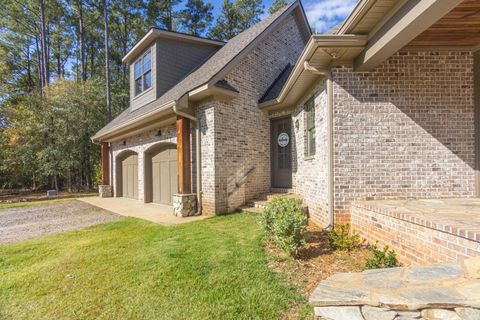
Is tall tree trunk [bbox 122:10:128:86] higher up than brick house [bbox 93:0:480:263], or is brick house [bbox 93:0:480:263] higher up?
tall tree trunk [bbox 122:10:128:86]

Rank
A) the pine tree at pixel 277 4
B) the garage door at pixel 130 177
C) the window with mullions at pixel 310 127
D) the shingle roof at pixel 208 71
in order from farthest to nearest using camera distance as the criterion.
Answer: the pine tree at pixel 277 4
the garage door at pixel 130 177
the shingle roof at pixel 208 71
the window with mullions at pixel 310 127

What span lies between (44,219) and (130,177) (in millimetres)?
4053

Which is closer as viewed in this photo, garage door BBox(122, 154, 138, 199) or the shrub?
the shrub

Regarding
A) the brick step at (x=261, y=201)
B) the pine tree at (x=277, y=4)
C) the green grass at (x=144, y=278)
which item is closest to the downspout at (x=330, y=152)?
the green grass at (x=144, y=278)

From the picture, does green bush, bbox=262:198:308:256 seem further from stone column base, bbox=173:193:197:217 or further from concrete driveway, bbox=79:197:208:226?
stone column base, bbox=173:193:197:217

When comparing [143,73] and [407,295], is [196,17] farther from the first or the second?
[407,295]

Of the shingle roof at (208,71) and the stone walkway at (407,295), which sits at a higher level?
the shingle roof at (208,71)

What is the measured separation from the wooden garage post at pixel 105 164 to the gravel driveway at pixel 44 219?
2.91m

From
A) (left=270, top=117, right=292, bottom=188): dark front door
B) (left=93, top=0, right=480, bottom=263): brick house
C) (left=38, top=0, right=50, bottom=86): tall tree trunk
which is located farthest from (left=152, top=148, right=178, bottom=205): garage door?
(left=38, top=0, right=50, bottom=86): tall tree trunk

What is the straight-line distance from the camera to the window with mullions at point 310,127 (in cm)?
611

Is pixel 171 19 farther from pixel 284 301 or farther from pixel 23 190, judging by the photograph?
pixel 284 301

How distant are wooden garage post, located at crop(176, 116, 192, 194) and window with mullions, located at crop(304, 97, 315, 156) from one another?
134 inches

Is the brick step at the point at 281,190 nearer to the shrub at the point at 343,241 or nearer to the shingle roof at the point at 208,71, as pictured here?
the shrub at the point at 343,241

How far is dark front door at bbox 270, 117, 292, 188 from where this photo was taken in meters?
8.09
